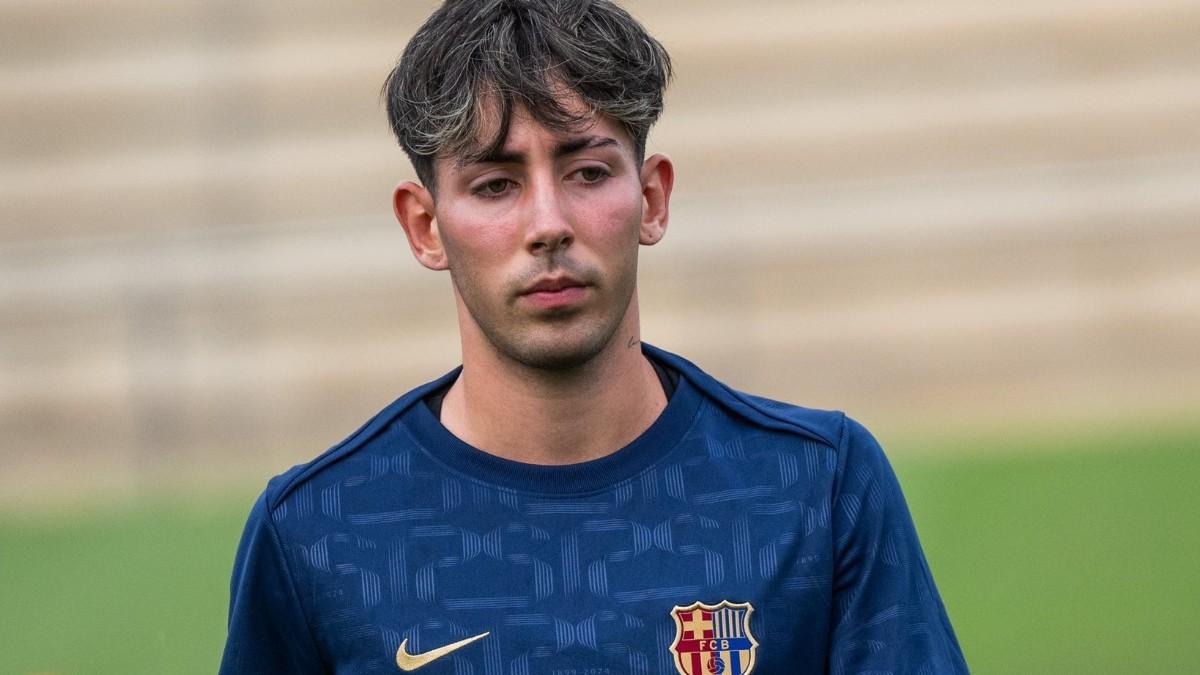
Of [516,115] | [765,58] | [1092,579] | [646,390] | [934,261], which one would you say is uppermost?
[765,58]

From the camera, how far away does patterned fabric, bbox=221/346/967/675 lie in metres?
2.72

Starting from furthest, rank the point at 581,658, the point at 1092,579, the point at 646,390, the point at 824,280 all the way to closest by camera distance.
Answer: the point at 824,280 < the point at 1092,579 < the point at 646,390 < the point at 581,658

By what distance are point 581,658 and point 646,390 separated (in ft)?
1.46

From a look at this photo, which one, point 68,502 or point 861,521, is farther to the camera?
point 68,502

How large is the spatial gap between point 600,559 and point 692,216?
6353mm

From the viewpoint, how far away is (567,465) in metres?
2.82

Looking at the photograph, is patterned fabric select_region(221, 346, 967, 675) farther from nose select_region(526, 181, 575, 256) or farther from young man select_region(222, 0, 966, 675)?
nose select_region(526, 181, 575, 256)

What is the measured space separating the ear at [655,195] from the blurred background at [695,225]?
222 inches

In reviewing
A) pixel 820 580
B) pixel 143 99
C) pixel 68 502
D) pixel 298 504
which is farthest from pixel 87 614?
pixel 820 580

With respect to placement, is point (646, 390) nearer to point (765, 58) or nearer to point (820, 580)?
point (820, 580)

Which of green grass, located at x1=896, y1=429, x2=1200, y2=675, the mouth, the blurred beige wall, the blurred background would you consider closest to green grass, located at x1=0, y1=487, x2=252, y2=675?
the blurred background

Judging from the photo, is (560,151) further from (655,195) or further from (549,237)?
(655,195)

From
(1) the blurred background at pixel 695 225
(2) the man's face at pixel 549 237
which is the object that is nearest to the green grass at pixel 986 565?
(1) the blurred background at pixel 695 225

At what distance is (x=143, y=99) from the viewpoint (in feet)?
30.9
